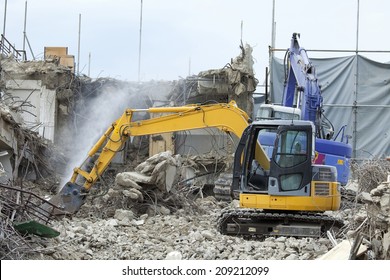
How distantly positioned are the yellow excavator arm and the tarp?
841 centimetres

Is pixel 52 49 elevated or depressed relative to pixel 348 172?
elevated

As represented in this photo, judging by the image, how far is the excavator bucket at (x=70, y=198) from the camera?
14.1m

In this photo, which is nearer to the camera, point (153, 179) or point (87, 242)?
point (87, 242)

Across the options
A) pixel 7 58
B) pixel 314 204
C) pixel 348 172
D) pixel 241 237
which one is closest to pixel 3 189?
pixel 241 237

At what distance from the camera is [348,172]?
16.2 meters

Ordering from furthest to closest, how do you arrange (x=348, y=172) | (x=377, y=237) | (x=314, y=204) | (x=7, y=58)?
1. (x=7, y=58)
2. (x=348, y=172)
3. (x=314, y=204)
4. (x=377, y=237)

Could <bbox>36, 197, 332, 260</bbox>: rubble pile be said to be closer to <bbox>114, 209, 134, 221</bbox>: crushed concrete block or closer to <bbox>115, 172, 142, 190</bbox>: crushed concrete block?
<bbox>114, 209, 134, 221</bbox>: crushed concrete block

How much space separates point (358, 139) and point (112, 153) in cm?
950

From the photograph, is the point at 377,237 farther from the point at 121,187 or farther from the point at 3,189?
the point at 121,187

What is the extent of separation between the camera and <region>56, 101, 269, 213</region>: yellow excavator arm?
1405 cm

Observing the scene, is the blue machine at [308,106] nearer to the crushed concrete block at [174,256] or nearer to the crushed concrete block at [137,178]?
the crushed concrete block at [137,178]

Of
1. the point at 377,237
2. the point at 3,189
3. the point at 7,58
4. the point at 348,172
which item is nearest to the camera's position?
the point at 377,237

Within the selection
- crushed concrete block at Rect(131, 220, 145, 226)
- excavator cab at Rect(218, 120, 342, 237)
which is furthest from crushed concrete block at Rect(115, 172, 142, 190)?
excavator cab at Rect(218, 120, 342, 237)

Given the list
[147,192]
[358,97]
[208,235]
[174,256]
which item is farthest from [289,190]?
[358,97]
